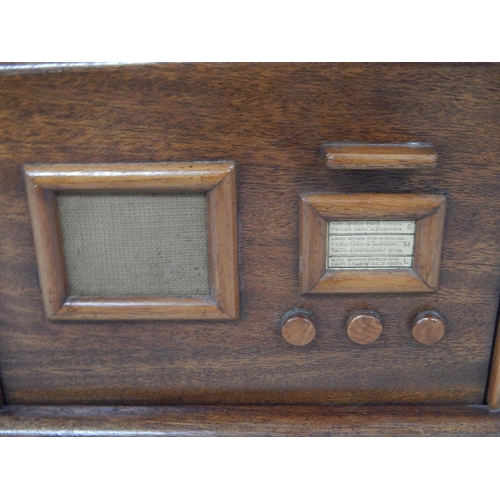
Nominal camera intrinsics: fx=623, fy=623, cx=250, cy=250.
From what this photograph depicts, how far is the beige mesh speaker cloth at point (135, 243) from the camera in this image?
3.17ft

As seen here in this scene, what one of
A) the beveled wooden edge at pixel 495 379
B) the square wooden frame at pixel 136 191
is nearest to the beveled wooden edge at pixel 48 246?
the square wooden frame at pixel 136 191

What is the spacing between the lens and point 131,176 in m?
0.94

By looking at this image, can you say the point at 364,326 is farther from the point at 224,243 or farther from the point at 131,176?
the point at 131,176

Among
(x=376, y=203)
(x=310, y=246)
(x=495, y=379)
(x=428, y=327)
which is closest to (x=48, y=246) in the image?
(x=310, y=246)

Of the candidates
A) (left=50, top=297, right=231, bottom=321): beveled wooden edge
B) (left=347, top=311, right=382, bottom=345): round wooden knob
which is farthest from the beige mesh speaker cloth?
(left=347, top=311, right=382, bottom=345): round wooden knob

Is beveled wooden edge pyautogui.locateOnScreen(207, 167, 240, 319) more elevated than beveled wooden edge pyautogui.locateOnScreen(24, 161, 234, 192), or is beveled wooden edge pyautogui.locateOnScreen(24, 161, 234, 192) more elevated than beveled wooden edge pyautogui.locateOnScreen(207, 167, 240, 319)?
beveled wooden edge pyautogui.locateOnScreen(24, 161, 234, 192)

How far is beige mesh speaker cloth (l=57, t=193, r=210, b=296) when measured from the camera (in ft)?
3.17

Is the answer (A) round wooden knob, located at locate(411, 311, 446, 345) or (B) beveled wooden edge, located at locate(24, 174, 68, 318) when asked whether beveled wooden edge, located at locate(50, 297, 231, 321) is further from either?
(A) round wooden knob, located at locate(411, 311, 446, 345)

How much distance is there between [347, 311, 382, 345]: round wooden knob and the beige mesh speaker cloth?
0.24 meters

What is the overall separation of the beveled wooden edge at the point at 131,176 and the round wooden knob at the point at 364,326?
0.31 metres

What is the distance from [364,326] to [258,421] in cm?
25

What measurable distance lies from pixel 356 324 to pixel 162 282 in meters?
0.32

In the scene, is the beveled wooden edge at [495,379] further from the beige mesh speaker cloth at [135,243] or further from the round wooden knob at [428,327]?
the beige mesh speaker cloth at [135,243]

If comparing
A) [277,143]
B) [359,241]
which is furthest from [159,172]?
[359,241]
